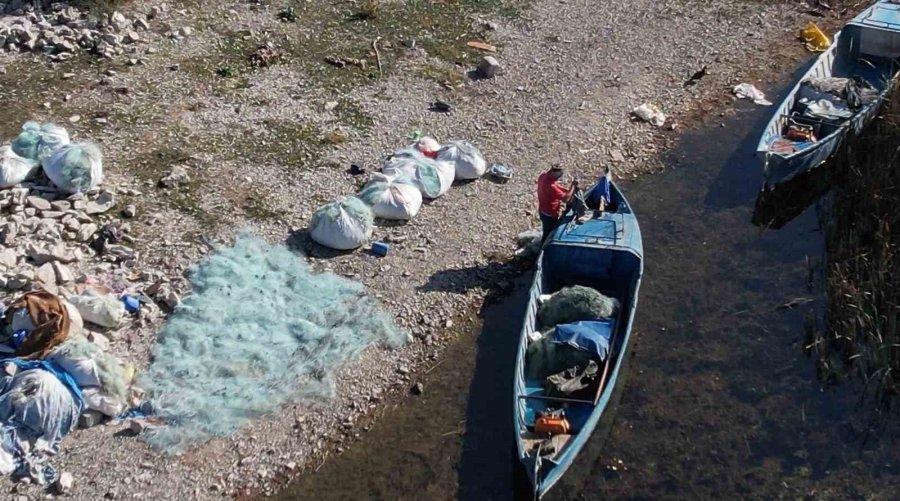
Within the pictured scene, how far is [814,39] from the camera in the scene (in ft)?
68.3

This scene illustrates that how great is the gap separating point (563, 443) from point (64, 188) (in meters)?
8.51

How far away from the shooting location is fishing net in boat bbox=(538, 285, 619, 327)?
12688mm

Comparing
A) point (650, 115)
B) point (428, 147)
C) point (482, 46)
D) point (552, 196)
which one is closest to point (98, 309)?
point (428, 147)

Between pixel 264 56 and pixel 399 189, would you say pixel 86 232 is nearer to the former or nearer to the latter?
A: pixel 399 189

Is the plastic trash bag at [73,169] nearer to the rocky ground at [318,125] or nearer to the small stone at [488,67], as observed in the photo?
the rocky ground at [318,125]

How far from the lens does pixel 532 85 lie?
1880cm

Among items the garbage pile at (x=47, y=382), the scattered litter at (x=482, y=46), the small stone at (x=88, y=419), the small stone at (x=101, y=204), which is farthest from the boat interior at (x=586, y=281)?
the small stone at (x=101, y=204)

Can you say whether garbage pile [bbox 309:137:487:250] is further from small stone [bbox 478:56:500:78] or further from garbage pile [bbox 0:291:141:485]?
garbage pile [bbox 0:291:141:485]

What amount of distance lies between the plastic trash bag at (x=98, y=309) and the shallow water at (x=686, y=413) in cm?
343

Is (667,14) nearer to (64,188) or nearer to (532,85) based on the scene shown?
(532,85)

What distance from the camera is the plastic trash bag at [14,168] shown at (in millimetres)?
14414

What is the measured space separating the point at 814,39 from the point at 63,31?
15.5 m

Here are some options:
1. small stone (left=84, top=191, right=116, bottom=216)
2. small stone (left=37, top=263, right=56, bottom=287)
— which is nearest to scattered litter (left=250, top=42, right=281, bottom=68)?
small stone (left=84, top=191, right=116, bottom=216)

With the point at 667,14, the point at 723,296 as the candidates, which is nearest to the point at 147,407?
the point at 723,296
